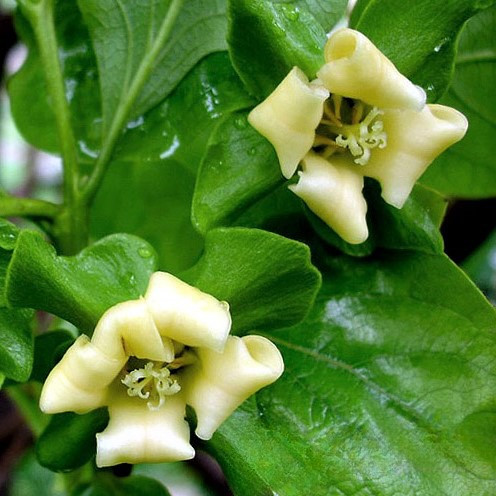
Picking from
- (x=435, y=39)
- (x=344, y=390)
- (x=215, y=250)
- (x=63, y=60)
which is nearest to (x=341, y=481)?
(x=344, y=390)

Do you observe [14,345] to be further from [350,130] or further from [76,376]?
[350,130]

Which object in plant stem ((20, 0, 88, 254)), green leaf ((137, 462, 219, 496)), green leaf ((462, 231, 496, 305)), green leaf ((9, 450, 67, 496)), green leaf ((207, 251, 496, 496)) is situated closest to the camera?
green leaf ((207, 251, 496, 496))

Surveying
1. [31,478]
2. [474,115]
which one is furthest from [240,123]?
[31,478]

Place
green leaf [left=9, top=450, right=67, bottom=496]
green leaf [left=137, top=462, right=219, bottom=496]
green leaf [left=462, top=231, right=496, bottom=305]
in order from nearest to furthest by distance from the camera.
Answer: green leaf [left=462, top=231, right=496, bottom=305]
green leaf [left=9, top=450, right=67, bottom=496]
green leaf [left=137, top=462, right=219, bottom=496]

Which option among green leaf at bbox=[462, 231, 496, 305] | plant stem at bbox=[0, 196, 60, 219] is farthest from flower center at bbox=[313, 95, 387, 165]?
green leaf at bbox=[462, 231, 496, 305]

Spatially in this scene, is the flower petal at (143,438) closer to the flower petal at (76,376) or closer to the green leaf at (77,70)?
the flower petal at (76,376)

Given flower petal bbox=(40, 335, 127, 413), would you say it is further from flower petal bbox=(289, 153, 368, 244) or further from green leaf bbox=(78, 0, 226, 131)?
green leaf bbox=(78, 0, 226, 131)
